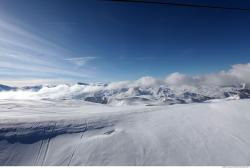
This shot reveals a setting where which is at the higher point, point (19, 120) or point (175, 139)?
point (19, 120)

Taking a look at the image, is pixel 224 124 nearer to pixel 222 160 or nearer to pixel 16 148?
pixel 222 160

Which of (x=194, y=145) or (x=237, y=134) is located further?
(x=237, y=134)

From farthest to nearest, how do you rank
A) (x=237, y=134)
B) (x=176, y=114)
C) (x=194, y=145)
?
(x=176, y=114)
(x=237, y=134)
(x=194, y=145)

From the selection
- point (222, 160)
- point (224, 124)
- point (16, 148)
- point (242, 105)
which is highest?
point (242, 105)

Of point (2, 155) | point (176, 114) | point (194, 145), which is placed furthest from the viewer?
point (176, 114)

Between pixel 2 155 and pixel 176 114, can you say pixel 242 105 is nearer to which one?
pixel 176 114

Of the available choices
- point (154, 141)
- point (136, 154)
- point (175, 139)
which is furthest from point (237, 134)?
point (136, 154)

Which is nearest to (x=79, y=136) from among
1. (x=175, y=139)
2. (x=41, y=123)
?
(x=41, y=123)
